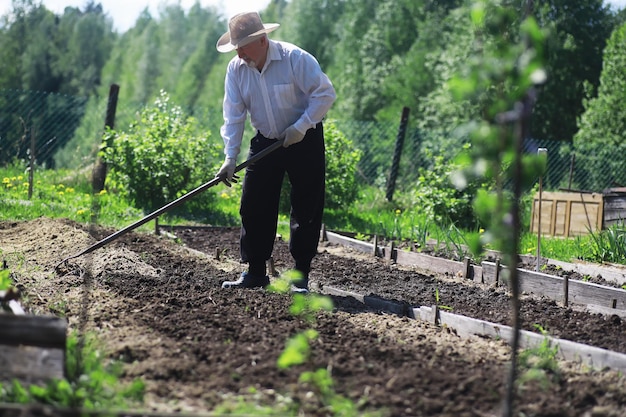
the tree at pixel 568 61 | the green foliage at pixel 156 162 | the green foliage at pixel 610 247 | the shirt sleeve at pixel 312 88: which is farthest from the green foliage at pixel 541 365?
the tree at pixel 568 61

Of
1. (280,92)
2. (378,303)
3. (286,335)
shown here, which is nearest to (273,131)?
(280,92)

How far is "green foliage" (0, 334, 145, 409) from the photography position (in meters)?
2.64

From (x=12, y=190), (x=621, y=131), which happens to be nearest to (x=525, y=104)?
(x=12, y=190)

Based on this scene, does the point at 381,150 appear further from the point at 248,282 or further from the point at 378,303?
the point at 378,303

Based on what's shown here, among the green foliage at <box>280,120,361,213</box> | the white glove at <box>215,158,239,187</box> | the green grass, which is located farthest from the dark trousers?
the green foliage at <box>280,120,361,213</box>

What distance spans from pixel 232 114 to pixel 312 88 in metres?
0.61

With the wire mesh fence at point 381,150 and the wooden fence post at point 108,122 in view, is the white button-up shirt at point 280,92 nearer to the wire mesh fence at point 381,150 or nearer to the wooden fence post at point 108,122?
the wooden fence post at point 108,122

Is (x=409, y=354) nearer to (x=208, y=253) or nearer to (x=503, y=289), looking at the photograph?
(x=503, y=289)

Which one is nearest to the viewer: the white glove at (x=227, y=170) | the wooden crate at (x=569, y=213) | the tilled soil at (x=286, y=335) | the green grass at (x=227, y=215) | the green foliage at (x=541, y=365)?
the tilled soil at (x=286, y=335)

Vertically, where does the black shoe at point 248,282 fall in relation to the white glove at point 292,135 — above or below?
below

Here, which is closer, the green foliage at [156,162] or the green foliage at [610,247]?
the green foliage at [610,247]

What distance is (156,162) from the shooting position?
9445mm

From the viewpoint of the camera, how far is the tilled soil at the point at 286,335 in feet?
9.55

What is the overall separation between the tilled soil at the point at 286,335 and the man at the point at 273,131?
1.24 ft
